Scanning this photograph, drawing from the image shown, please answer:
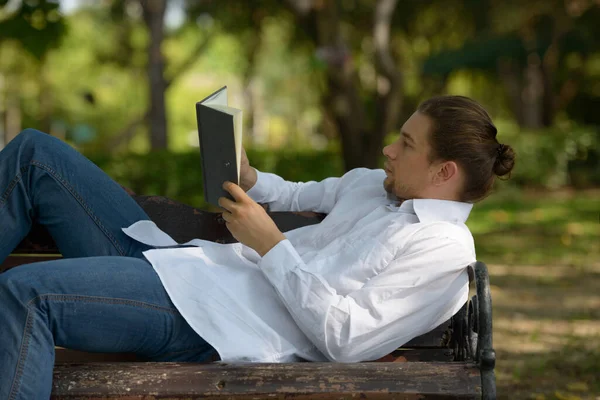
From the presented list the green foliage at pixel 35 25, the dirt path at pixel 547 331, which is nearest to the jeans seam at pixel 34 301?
the dirt path at pixel 547 331

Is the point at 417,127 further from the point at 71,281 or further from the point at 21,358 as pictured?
the point at 21,358

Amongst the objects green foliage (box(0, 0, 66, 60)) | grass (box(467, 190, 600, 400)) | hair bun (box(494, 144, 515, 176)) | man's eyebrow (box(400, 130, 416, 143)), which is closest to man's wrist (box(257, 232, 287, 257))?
man's eyebrow (box(400, 130, 416, 143))

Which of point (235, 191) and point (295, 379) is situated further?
point (235, 191)

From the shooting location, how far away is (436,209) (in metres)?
2.75

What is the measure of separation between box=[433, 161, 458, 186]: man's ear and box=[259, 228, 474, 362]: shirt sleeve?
305 mm

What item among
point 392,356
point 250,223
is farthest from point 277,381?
point 392,356

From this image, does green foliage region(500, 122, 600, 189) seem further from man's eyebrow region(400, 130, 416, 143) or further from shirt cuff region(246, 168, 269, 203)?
man's eyebrow region(400, 130, 416, 143)

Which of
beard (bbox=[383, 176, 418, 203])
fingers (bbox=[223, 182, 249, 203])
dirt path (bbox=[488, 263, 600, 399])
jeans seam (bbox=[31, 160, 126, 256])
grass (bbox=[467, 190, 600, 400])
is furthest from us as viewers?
grass (bbox=[467, 190, 600, 400])

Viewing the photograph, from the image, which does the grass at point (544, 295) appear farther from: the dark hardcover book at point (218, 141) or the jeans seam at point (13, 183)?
the jeans seam at point (13, 183)

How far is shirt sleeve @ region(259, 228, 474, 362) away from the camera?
245 centimetres

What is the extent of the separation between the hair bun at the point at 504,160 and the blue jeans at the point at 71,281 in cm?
116

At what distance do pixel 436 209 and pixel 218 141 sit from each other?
0.79 meters

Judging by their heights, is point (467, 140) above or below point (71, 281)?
above

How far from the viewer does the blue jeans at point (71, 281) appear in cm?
229
